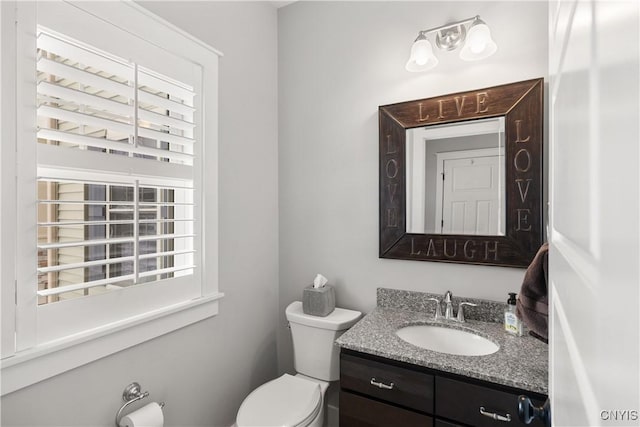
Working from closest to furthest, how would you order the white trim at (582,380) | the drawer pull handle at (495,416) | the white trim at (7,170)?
the white trim at (582,380) < the white trim at (7,170) < the drawer pull handle at (495,416)

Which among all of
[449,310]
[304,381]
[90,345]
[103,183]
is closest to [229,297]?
[304,381]

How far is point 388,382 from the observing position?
4.36ft

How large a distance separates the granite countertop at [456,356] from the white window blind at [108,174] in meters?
0.93

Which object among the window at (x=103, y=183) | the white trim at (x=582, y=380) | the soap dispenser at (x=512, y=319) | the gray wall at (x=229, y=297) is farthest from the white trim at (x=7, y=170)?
the soap dispenser at (x=512, y=319)

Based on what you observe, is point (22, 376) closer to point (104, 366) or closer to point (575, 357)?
point (104, 366)

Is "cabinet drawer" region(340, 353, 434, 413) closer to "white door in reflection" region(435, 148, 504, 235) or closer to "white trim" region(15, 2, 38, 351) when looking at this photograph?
"white door in reflection" region(435, 148, 504, 235)

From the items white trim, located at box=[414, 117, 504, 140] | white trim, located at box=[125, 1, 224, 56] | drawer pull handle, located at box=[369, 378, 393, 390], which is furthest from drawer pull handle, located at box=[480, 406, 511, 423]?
white trim, located at box=[125, 1, 224, 56]

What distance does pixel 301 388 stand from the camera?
65.2 inches

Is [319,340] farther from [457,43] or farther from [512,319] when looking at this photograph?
[457,43]

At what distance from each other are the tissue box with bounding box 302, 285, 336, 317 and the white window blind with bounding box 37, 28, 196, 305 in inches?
25.8

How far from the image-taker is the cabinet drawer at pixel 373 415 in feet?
4.21

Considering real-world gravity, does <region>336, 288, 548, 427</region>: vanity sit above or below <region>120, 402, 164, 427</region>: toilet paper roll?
above

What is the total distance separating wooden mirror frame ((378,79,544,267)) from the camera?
4.88ft

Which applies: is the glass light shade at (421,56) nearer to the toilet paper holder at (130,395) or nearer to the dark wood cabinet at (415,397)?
the dark wood cabinet at (415,397)
